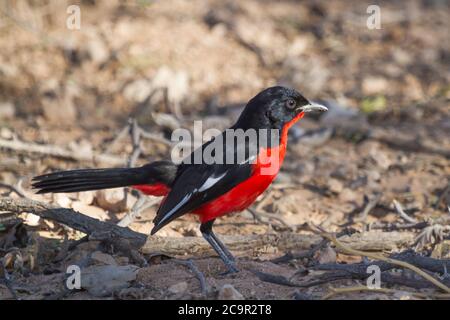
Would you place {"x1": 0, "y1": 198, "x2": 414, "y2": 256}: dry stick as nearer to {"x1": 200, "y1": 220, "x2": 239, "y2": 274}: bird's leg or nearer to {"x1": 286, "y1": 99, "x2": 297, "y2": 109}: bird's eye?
{"x1": 200, "y1": 220, "x2": 239, "y2": 274}: bird's leg

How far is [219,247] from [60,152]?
2.48 m

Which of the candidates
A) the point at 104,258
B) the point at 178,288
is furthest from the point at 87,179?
the point at 178,288

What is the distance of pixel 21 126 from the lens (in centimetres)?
820

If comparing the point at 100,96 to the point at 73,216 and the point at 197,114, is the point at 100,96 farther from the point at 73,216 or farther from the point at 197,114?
the point at 73,216

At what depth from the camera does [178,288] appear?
439cm

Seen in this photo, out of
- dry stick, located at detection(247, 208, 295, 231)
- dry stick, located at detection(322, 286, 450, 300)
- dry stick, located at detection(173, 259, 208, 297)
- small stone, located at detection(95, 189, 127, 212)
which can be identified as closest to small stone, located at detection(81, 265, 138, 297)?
dry stick, located at detection(173, 259, 208, 297)

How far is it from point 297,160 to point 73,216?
2954mm

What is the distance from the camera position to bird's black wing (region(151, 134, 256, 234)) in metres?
4.94

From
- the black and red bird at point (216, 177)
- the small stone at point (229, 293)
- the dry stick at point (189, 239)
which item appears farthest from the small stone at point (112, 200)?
the small stone at point (229, 293)

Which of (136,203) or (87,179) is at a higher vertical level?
(87,179)

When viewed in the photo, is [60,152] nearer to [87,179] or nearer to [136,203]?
[136,203]

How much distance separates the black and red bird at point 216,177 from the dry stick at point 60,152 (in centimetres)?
170
